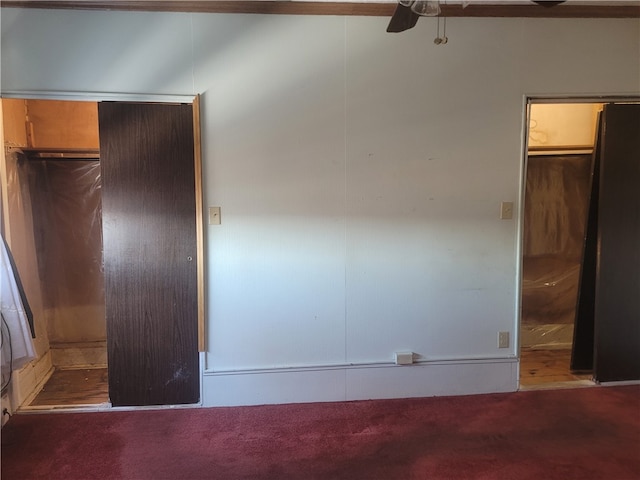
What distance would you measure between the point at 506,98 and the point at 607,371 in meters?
1.91

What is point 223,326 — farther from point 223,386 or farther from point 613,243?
point 613,243

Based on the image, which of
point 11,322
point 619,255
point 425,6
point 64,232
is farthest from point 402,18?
point 64,232

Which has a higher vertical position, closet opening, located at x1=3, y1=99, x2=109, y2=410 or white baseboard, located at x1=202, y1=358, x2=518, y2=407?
closet opening, located at x1=3, y1=99, x2=109, y2=410

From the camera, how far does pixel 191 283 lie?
2508 mm

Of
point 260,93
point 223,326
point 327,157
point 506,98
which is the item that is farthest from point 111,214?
point 506,98

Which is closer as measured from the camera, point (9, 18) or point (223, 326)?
point (9, 18)

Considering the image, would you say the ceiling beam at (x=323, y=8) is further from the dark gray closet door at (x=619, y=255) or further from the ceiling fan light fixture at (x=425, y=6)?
the ceiling fan light fixture at (x=425, y=6)

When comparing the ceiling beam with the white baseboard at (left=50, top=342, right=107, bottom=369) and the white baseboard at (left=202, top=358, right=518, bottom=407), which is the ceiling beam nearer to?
the white baseboard at (left=202, top=358, right=518, bottom=407)

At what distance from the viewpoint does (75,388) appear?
2834 millimetres

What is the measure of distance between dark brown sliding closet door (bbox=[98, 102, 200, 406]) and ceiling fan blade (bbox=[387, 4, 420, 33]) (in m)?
1.29

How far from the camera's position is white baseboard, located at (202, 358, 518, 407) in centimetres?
258

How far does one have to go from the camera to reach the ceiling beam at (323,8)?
7.59 feet

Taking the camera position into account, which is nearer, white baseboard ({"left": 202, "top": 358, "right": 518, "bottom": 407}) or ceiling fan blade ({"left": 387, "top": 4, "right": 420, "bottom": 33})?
ceiling fan blade ({"left": 387, "top": 4, "right": 420, "bottom": 33})

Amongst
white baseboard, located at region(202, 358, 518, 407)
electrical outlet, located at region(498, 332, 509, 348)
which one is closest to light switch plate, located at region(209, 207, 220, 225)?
white baseboard, located at region(202, 358, 518, 407)
